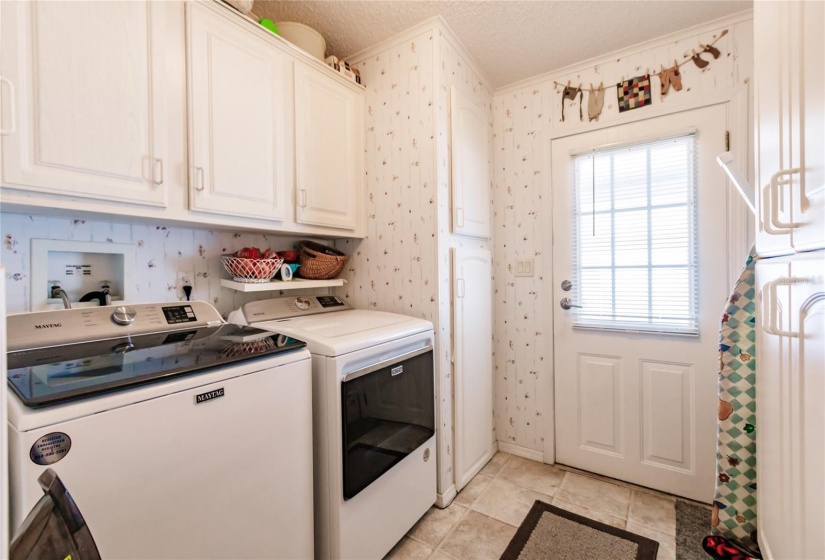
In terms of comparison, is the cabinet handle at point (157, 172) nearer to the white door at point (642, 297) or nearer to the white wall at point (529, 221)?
the white wall at point (529, 221)

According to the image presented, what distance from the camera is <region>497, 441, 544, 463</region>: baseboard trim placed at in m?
2.29

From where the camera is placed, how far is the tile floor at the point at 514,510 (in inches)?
62.1

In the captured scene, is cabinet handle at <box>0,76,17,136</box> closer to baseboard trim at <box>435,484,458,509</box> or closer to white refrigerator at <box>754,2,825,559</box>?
white refrigerator at <box>754,2,825,559</box>

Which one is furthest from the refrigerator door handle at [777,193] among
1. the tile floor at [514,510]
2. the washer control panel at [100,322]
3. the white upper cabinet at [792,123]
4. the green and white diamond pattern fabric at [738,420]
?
the washer control panel at [100,322]

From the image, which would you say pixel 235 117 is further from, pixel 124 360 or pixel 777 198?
pixel 777 198

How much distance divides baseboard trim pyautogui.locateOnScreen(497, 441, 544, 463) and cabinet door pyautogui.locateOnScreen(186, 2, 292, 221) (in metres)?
2.03

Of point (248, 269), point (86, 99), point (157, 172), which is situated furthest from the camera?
point (248, 269)

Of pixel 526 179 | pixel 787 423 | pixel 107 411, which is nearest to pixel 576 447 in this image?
pixel 787 423

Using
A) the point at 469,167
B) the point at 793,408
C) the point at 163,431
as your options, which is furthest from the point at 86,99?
the point at 793,408

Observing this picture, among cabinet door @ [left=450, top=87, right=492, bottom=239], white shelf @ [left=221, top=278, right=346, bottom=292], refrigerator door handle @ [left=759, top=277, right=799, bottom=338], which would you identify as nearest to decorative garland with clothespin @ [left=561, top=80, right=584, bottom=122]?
cabinet door @ [left=450, top=87, right=492, bottom=239]

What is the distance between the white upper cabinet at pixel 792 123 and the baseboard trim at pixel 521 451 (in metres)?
1.74

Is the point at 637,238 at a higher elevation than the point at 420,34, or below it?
below

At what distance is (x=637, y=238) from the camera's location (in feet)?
6.52

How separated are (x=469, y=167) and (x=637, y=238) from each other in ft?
3.38
